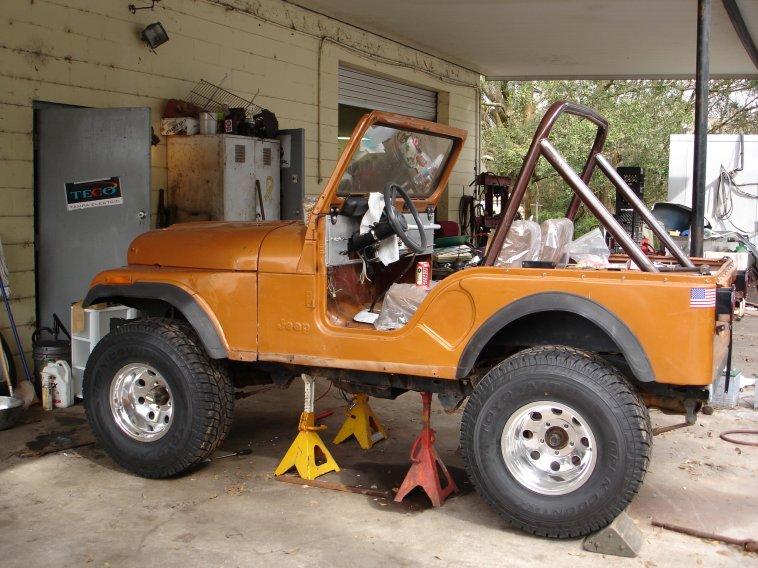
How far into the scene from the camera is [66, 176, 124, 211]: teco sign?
693cm

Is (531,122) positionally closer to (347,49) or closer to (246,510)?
(347,49)

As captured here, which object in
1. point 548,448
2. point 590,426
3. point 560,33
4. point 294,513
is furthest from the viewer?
point 560,33

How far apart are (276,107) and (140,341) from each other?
5.21 metres

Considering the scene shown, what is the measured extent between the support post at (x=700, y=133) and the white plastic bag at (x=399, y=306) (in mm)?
3455

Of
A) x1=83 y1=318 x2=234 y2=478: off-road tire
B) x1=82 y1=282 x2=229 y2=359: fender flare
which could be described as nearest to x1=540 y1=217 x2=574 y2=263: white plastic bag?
x1=82 y1=282 x2=229 y2=359: fender flare

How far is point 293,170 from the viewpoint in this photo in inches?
340

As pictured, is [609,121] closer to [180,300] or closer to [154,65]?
[154,65]

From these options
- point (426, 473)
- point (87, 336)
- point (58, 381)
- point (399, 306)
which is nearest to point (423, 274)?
point (399, 306)

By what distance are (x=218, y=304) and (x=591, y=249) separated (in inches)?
88.4

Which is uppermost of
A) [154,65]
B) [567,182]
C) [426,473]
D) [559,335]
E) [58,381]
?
[154,65]

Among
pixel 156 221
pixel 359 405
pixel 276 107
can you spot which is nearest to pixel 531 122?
pixel 276 107

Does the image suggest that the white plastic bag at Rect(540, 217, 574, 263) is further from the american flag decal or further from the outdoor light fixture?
the outdoor light fixture

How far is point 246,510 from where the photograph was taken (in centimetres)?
430

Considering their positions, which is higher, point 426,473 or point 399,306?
point 399,306
